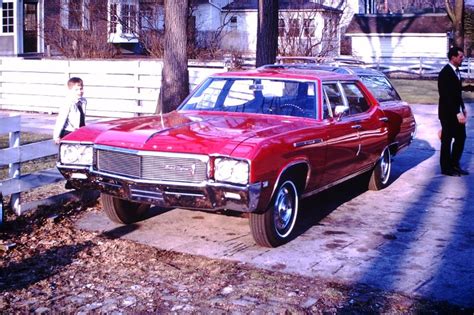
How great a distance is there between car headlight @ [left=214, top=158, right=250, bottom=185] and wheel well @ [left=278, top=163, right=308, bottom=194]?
0.70m

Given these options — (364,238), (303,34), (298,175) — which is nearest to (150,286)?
(298,175)

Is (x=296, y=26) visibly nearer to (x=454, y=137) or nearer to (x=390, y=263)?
(x=454, y=137)

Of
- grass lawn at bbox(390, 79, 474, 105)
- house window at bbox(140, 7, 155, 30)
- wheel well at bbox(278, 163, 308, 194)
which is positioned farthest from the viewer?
house window at bbox(140, 7, 155, 30)

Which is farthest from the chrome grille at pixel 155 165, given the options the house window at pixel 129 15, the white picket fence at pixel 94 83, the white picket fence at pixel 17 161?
the house window at pixel 129 15

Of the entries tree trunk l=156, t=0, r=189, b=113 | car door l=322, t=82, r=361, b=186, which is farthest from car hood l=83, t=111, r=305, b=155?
tree trunk l=156, t=0, r=189, b=113

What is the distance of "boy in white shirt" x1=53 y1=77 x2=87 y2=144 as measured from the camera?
786 centimetres

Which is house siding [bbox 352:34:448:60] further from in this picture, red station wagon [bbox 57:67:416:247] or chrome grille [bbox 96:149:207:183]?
chrome grille [bbox 96:149:207:183]

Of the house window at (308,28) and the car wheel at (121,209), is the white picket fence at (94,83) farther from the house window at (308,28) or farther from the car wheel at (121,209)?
the house window at (308,28)

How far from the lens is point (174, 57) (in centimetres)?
1101

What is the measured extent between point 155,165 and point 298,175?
1.47 m

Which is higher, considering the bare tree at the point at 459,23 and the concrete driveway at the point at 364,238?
the bare tree at the point at 459,23

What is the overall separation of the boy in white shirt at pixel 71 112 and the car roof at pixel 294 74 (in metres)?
1.61

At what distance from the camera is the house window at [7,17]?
33.2 m

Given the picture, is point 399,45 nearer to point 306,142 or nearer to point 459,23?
point 459,23
